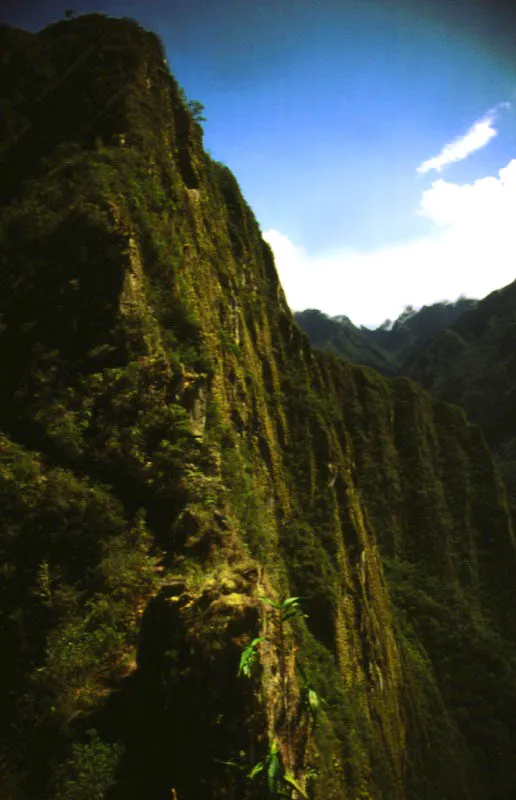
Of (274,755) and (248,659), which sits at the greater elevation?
(248,659)

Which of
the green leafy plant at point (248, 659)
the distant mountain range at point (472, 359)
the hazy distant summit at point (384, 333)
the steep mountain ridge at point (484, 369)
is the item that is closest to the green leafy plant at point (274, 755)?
the green leafy plant at point (248, 659)

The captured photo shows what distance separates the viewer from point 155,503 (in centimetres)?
722

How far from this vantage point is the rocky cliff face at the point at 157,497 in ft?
17.5

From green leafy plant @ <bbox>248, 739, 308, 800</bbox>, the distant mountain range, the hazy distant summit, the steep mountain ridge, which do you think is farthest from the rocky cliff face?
the hazy distant summit

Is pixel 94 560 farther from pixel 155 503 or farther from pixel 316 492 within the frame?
pixel 316 492

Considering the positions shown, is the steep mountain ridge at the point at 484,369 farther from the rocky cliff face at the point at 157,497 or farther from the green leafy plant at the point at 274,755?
the green leafy plant at the point at 274,755

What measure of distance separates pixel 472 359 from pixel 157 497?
255 feet

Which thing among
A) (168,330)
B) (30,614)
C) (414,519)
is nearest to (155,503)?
(30,614)

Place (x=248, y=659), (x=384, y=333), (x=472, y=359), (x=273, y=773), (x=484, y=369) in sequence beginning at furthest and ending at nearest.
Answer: (x=384, y=333) < (x=472, y=359) < (x=484, y=369) < (x=248, y=659) < (x=273, y=773)

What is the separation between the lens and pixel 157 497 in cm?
724

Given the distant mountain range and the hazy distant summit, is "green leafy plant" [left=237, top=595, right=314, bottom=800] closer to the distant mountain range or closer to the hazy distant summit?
the distant mountain range

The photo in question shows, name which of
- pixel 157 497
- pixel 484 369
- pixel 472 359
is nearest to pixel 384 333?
pixel 472 359

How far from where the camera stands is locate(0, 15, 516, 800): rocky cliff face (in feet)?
17.5

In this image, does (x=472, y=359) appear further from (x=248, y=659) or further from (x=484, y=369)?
(x=248, y=659)
